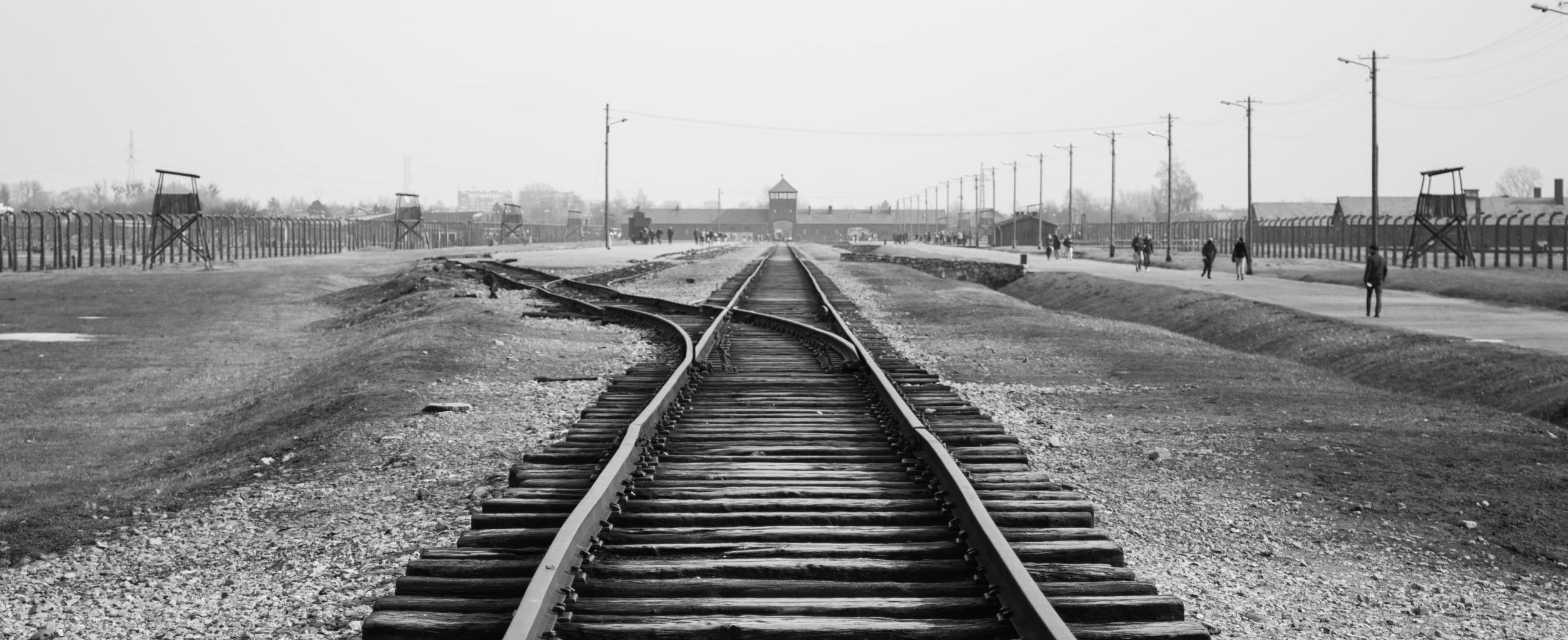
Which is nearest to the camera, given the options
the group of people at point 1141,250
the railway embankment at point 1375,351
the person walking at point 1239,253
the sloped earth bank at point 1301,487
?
the sloped earth bank at point 1301,487

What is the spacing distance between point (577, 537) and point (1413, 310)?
2700 centimetres

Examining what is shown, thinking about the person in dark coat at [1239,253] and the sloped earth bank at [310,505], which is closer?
the sloped earth bank at [310,505]

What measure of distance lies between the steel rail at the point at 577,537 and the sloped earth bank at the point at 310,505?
91 centimetres

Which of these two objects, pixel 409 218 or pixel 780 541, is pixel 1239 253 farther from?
pixel 409 218

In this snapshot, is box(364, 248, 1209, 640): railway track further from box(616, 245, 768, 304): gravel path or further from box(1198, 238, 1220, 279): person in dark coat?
box(1198, 238, 1220, 279): person in dark coat

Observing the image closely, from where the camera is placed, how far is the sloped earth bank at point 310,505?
6.27 metres

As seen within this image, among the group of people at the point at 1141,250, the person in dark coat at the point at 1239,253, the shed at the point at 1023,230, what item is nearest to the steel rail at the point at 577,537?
the person in dark coat at the point at 1239,253

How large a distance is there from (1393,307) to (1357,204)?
77066mm

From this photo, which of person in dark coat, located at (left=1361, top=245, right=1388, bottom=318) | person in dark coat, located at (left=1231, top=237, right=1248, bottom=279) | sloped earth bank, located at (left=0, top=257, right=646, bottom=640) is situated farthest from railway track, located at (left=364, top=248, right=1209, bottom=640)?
person in dark coat, located at (left=1231, top=237, right=1248, bottom=279)

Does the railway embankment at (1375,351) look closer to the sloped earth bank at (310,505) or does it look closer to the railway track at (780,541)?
the railway track at (780,541)

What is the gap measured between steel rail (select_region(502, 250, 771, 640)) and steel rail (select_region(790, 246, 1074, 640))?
1.74 meters

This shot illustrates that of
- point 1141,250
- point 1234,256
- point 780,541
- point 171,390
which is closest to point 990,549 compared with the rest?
point 780,541

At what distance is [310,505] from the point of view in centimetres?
862

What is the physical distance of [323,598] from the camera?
20.9ft
